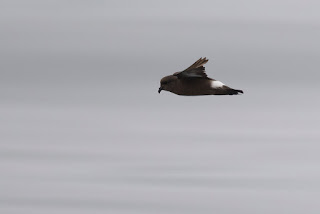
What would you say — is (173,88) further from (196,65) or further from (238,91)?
(238,91)

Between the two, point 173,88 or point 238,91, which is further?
point 173,88

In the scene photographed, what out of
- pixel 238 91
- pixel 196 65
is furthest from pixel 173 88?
pixel 238 91

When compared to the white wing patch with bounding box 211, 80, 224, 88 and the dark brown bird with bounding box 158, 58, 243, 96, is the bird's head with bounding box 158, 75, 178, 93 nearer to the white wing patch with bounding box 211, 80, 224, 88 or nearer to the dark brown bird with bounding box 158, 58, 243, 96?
the dark brown bird with bounding box 158, 58, 243, 96

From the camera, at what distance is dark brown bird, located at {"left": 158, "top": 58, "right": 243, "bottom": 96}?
2792 centimetres

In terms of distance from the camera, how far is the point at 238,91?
27.6 m

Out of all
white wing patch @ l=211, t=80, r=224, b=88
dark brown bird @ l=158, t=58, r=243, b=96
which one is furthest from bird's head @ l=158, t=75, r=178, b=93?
white wing patch @ l=211, t=80, r=224, b=88

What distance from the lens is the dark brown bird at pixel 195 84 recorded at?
27922 millimetres

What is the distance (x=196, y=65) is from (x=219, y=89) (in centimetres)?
212

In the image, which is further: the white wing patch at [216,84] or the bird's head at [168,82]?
the bird's head at [168,82]

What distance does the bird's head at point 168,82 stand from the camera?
96.7ft

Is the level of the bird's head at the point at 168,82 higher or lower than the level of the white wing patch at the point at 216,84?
higher

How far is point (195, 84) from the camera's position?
28.7 m

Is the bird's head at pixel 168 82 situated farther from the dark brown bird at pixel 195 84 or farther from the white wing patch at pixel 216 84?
the white wing patch at pixel 216 84

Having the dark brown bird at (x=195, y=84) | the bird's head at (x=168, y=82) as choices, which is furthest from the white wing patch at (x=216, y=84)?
the bird's head at (x=168, y=82)
